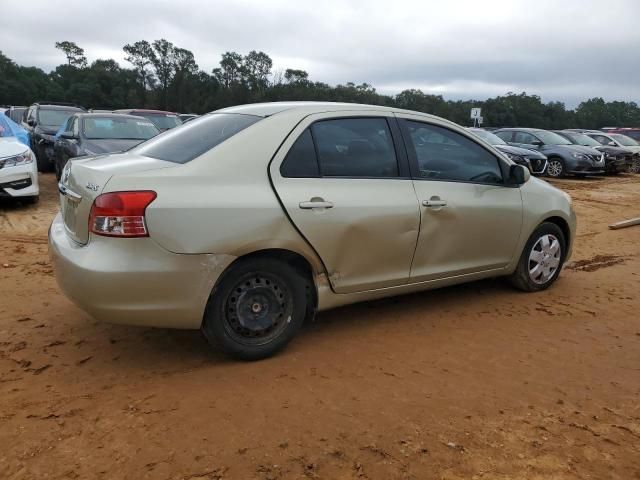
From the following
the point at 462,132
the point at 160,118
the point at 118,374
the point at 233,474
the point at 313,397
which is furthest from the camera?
the point at 160,118

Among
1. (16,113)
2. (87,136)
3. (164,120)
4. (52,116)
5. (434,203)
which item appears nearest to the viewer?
(434,203)

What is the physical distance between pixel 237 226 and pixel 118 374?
1163mm

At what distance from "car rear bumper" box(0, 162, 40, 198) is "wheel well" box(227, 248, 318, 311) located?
6205 millimetres

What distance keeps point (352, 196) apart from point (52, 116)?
1271cm

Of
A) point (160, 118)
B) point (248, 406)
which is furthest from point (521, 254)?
point (160, 118)

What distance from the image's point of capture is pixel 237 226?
10.6 ft

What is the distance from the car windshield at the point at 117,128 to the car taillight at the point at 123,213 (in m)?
6.94

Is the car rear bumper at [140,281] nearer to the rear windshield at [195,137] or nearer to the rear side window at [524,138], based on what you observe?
the rear windshield at [195,137]

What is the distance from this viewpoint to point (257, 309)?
3455 millimetres

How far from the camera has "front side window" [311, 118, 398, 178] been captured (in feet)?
12.2

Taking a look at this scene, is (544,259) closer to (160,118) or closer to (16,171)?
(16,171)

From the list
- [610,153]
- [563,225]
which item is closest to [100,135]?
[563,225]

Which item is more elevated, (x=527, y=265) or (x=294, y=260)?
(x=294, y=260)

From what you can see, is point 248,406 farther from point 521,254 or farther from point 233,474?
point 521,254
